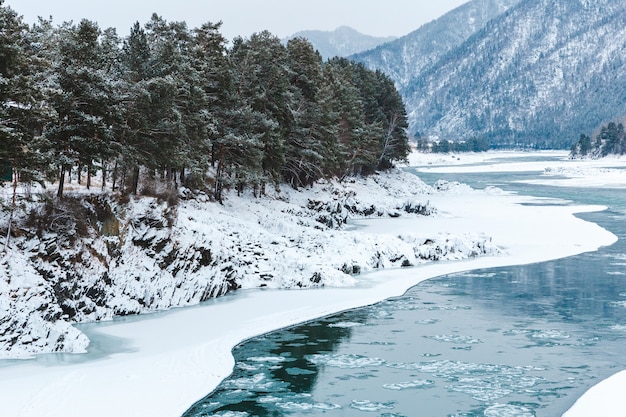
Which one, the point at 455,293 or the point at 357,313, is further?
the point at 455,293

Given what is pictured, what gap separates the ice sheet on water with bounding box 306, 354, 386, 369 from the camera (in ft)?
75.0

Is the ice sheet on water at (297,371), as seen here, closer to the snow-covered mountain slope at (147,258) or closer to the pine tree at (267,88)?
the snow-covered mountain slope at (147,258)

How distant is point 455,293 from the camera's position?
34281 millimetres

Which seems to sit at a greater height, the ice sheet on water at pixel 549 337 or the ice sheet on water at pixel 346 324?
the ice sheet on water at pixel 549 337

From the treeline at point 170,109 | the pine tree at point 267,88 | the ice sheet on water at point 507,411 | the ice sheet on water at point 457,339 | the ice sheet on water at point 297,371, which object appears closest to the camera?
the ice sheet on water at point 507,411

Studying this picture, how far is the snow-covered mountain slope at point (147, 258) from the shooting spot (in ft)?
78.7

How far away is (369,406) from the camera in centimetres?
1897

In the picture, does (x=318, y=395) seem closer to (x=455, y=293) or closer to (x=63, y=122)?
(x=455, y=293)

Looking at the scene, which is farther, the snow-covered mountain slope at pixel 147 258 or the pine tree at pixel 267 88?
the pine tree at pixel 267 88

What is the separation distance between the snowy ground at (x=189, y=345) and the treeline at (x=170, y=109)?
7.17 meters

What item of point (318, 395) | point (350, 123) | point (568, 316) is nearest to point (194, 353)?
point (318, 395)

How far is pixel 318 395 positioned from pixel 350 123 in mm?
59040

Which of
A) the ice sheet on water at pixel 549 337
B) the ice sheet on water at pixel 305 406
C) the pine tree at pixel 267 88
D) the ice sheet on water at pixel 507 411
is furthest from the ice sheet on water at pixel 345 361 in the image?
the pine tree at pixel 267 88

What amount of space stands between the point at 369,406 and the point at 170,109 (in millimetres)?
23565
